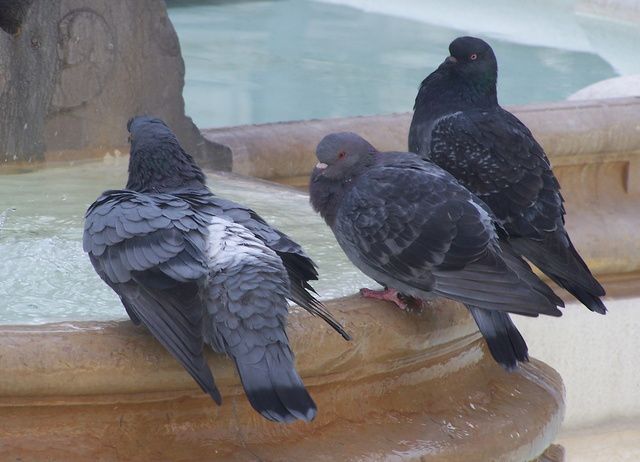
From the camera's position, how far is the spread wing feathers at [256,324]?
8.63ft

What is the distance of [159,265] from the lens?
111 inches

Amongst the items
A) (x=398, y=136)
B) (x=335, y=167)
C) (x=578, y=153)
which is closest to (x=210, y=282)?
(x=335, y=167)

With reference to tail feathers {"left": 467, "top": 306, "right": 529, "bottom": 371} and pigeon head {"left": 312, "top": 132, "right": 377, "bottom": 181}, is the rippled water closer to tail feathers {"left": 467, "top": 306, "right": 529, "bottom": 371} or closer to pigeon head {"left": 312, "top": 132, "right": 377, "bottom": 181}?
pigeon head {"left": 312, "top": 132, "right": 377, "bottom": 181}

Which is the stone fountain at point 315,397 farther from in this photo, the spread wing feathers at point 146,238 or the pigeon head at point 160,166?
the pigeon head at point 160,166

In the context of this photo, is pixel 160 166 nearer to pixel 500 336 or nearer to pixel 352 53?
pixel 500 336

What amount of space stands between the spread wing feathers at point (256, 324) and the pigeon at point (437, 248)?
41 cm

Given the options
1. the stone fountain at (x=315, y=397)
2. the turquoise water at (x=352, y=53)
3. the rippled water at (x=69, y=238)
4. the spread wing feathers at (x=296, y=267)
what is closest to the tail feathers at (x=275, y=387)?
the stone fountain at (x=315, y=397)

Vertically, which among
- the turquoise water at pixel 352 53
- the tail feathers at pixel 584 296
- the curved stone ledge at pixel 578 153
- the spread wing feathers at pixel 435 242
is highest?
the spread wing feathers at pixel 435 242

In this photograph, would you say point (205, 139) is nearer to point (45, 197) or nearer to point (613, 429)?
point (45, 197)

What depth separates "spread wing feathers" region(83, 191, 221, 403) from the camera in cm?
276

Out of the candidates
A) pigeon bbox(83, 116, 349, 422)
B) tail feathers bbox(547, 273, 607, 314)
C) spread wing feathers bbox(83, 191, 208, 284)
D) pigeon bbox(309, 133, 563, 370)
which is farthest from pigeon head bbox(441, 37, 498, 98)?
spread wing feathers bbox(83, 191, 208, 284)

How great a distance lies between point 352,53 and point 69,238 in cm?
952

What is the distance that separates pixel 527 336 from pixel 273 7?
1211 centimetres

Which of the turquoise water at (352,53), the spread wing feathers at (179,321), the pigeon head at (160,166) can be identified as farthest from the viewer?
the turquoise water at (352,53)
